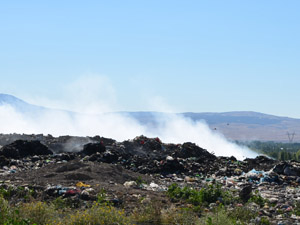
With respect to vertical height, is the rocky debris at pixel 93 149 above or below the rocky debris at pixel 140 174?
above

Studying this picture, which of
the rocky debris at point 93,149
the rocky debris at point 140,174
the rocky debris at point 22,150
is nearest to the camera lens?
the rocky debris at point 140,174

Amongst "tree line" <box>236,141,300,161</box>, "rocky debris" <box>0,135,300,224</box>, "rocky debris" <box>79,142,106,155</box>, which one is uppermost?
"rocky debris" <box>79,142,106,155</box>

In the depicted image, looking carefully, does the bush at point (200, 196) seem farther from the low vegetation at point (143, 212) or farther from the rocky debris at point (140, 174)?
the rocky debris at point (140, 174)

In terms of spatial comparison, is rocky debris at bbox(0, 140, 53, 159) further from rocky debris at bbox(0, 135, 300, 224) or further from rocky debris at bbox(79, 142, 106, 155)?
rocky debris at bbox(79, 142, 106, 155)

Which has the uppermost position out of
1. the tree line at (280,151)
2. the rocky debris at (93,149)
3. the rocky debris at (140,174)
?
the rocky debris at (93,149)

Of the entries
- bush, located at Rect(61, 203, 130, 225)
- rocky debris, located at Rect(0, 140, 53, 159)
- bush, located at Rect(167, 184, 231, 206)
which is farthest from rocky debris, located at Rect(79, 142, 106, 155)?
bush, located at Rect(61, 203, 130, 225)

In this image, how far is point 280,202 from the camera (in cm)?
1062

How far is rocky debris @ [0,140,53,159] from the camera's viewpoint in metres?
19.4

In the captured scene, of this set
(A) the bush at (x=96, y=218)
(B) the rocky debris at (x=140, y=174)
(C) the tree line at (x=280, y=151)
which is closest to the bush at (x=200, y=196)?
(B) the rocky debris at (x=140, y=174)

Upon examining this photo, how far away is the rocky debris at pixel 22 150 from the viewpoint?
1938 centimetres

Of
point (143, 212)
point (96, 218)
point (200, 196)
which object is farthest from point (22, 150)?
point (96, 218)

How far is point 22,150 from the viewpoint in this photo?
2044 cm

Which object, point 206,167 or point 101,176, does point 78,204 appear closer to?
point 101,176

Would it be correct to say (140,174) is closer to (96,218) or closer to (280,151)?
(96,218)
